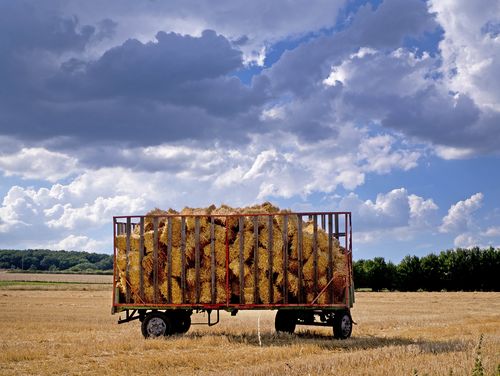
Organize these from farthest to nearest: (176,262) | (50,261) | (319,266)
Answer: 1. (50,261)
2. (176,262)
3. (319,266)

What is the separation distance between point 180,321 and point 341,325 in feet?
16.4

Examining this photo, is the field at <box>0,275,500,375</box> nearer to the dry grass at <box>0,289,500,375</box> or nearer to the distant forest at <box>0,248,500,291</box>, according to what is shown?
the dry grass at <box>0,289,500,375</box>

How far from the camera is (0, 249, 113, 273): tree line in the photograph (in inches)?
5974

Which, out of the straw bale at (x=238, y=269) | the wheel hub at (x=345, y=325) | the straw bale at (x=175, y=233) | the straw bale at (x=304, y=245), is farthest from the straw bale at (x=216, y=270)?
the wheel hub at (x=345, y=325)

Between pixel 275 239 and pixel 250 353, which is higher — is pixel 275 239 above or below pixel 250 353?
above

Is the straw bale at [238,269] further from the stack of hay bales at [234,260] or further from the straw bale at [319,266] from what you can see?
the straw bale at [319,266]

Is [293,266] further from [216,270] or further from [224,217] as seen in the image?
[224,217]

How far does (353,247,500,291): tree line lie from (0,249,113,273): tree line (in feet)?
256

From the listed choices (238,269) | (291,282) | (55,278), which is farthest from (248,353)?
(55,278)

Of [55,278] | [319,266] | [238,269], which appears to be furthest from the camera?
[55,278]

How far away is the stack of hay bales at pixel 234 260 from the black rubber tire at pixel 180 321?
72 centimetres

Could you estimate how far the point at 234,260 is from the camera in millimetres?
19266

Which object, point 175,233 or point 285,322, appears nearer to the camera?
point 175,233

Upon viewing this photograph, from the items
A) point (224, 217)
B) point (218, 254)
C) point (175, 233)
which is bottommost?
point (218, 254)
